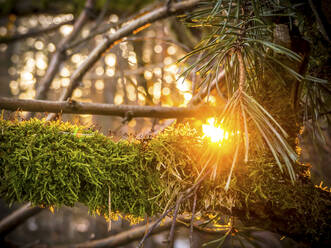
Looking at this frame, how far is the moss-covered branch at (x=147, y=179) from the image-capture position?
0.66m

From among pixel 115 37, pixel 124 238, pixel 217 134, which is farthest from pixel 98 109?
pixel 124 238

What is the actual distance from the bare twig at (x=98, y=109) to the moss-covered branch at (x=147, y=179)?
263 millimetres

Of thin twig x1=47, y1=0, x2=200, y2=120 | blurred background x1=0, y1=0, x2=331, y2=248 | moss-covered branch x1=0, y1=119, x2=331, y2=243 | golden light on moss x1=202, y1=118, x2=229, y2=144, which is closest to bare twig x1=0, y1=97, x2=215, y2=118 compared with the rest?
blurred background x1=0, y1=0, x2=331, y2=248

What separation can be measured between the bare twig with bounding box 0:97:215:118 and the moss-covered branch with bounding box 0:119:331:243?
0.86ft

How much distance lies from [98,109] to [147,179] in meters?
0.70

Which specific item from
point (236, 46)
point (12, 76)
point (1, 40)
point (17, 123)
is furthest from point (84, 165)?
point (12, 76)

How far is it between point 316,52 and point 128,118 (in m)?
1.12

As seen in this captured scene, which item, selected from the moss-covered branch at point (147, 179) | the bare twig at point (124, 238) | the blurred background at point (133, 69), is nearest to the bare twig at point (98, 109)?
the blurred background at point (133, 69)

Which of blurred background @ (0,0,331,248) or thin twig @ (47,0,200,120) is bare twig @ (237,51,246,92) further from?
thin twig @ (47,0,200,120)

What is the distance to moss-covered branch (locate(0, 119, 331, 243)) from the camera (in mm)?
662

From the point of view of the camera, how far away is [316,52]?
2.96ft

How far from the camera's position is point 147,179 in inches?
28.9

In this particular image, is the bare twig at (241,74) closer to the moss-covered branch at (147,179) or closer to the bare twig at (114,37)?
the moss-covered branch at (147,179)

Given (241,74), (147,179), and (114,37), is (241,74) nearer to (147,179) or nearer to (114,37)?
(147,179)
